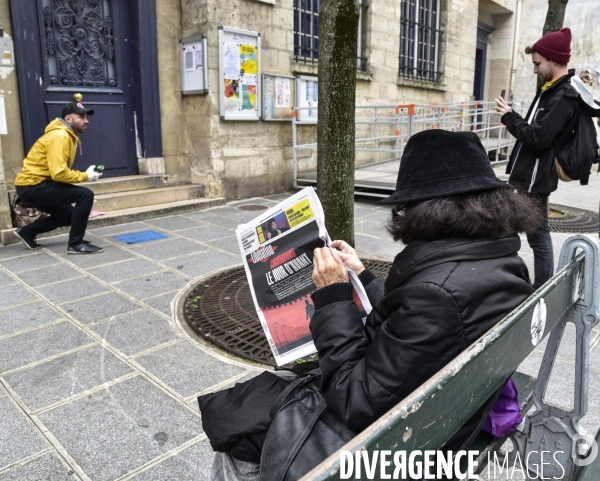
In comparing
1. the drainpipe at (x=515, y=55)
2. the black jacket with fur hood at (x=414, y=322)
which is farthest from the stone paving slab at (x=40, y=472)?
the drainpipe at (x=515, y=55)

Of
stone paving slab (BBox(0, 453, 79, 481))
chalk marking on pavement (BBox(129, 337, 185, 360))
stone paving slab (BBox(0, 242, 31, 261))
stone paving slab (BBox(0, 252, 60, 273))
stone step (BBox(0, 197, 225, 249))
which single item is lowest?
stone paving slab (BBox(0, 453, 79, 481))

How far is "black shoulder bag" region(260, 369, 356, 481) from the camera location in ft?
4.77

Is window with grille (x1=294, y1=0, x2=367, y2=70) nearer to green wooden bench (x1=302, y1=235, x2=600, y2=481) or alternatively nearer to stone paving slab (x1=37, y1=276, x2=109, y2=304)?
stone paving slab (x1=37, y1=276, x2=109, y2=304)

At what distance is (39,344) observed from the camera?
3.45m

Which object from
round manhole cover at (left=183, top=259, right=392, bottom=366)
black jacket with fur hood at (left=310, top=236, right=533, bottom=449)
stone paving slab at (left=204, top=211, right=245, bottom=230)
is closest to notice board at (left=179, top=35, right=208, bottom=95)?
stone paving slab at (left=204, top=211, right=245, bottom=230)

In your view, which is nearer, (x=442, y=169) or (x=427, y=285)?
(x=427, y=285)

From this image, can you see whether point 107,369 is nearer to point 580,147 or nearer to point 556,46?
point 580,147

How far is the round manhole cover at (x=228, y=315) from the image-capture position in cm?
345

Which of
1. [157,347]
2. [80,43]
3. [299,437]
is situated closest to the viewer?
[299,437]

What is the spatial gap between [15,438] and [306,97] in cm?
746

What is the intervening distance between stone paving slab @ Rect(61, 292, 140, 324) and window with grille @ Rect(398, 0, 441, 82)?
918cm

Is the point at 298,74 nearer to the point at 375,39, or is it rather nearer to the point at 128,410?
the point at 375,39

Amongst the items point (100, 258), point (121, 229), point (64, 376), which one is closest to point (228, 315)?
point (64, 376)

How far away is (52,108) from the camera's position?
22.0ft
